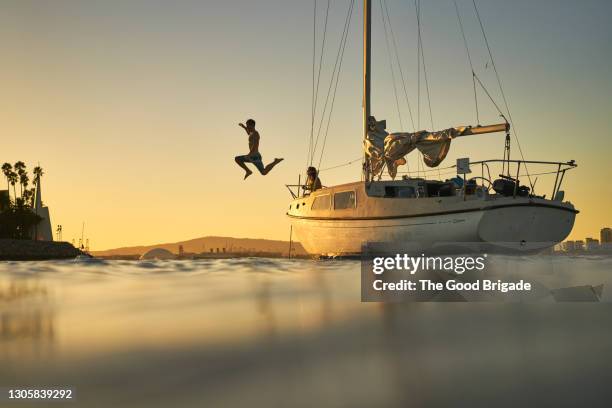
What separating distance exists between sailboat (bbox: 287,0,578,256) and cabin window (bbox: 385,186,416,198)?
4cm

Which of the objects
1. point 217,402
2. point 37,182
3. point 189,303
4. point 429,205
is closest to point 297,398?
point 217,402

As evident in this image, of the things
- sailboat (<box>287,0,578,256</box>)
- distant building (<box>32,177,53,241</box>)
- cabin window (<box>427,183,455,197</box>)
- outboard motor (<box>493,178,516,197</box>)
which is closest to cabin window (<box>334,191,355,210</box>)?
sailboat (<box>287,0,578,256</box>)

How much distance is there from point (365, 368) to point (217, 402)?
0.77 metres

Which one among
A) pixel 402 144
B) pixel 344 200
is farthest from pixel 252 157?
pixel 402 144

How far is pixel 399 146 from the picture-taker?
21.3 metres

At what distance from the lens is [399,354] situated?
8.69 feet

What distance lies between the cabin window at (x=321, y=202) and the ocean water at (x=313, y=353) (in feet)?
52.7

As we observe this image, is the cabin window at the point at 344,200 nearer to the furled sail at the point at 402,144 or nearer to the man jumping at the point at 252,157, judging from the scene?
the furled sail at the point at 402,144

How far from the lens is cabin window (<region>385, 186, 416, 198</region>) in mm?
19000

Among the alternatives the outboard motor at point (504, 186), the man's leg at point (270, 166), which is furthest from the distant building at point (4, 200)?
the outboard motor at point (504, 186)

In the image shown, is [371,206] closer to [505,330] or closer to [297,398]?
[505,330]

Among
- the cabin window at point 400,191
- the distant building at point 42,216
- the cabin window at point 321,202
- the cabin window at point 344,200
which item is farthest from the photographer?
the distant building at point 42,216

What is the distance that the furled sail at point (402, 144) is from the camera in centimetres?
2031

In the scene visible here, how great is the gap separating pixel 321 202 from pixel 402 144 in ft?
Result: 14.0
